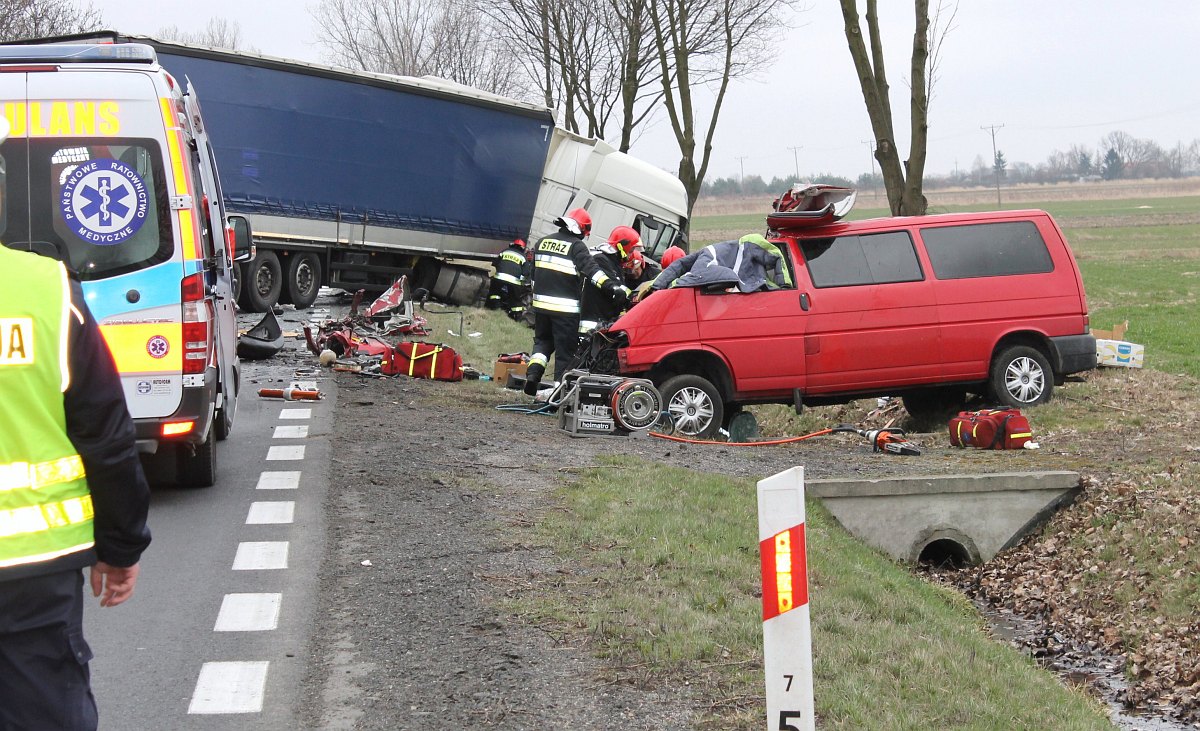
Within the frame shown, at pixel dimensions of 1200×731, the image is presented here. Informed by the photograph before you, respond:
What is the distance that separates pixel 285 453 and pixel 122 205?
9.43 feet

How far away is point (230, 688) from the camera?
16.7ft

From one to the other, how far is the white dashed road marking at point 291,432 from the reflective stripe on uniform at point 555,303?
3.00 m

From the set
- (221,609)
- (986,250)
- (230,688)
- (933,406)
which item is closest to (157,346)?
(221,609)

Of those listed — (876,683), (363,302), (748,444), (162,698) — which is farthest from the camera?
(363,302)

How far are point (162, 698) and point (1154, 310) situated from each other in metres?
25.8

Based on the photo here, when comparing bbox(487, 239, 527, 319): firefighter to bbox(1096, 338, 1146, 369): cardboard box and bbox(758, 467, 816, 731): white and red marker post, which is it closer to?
bbox(1096, 338, 1146, 369): cardboard box

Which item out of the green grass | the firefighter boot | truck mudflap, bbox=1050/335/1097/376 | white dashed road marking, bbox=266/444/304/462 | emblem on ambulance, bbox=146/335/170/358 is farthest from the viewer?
the firefighter boot

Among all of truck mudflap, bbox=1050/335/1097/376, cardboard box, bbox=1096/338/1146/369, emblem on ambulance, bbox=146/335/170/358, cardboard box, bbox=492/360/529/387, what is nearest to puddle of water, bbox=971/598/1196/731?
truck mudflap, bbox=1050/335/1097/376

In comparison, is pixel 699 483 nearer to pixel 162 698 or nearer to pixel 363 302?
pixel 162 698

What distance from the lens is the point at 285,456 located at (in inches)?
396

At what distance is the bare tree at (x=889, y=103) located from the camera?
59.7 feet

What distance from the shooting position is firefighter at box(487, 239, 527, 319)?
24344 millimetres

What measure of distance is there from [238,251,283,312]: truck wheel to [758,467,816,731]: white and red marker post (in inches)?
723

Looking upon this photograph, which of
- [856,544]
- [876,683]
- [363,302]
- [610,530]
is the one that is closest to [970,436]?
[856,544]
